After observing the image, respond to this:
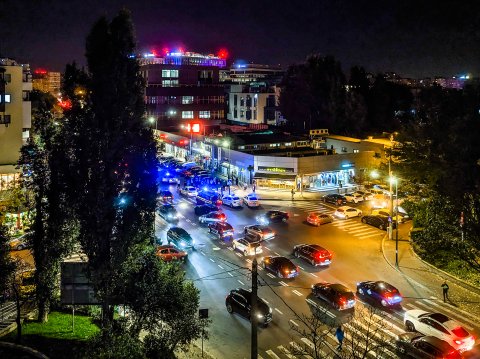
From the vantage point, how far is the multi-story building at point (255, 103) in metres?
104

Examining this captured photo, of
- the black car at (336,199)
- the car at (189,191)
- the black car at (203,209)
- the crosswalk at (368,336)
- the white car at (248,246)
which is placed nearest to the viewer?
the crosswalk at (368,336)

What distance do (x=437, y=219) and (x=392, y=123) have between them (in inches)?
2493

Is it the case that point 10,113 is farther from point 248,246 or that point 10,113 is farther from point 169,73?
point 169,73

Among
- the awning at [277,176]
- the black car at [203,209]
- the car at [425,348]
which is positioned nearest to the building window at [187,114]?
the awning at [277,176]

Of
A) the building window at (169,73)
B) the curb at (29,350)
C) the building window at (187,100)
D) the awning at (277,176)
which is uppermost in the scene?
the building window at (169,73)

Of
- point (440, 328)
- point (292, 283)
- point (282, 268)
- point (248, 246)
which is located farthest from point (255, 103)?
point (440, 328)

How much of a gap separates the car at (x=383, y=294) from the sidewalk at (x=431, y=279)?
2.90 metres

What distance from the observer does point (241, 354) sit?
18.7 metres

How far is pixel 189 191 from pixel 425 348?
3709 centimetres

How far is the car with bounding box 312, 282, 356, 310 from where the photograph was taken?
22.9 metres

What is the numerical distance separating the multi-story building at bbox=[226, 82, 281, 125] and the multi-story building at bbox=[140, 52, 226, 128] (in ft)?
24.7

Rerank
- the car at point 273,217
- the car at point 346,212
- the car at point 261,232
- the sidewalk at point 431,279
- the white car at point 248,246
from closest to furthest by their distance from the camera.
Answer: the sidewalk at point 431,279 → the white car at point 248,246 → the car at point 261,232 → the car at point 273,217 → the car at point 346,212

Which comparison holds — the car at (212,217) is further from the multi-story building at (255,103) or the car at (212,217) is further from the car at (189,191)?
the multi-story building at (255,103)

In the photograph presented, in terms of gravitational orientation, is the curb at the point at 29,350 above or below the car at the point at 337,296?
above
